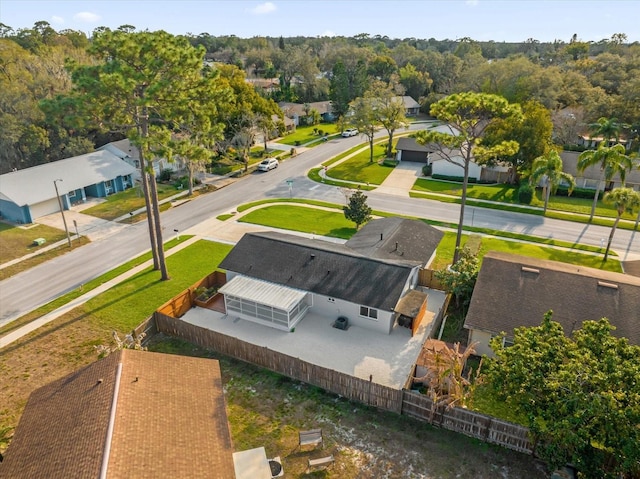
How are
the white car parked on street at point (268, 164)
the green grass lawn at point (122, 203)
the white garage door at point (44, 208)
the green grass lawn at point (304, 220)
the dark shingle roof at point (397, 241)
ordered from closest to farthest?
1. the dark shingle roof at point (397, 241)
2. the green grass lawn at point (304, 220)
3. the white garage door at point (44, 208)
4. the green grass lawn at point (122, 203)
5. the white car parked on street at point (268, 164)

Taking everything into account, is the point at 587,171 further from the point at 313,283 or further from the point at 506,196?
the point at 313,283

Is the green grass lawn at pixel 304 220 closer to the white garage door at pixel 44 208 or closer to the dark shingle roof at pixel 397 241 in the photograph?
the dark shingle roof at pixel 397 241

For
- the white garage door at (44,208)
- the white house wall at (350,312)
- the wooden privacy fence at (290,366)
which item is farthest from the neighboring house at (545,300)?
the white garage door at (44,208)

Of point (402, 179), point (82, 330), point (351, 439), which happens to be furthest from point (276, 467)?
point (402, 179)

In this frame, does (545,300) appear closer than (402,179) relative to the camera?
Yes

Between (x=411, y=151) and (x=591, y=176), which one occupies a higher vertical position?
(x=411, y=151)

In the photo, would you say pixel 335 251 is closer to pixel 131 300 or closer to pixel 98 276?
pixel 131 300

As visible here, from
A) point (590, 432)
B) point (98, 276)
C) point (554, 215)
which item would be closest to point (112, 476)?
point (590, 432)
